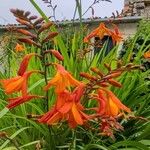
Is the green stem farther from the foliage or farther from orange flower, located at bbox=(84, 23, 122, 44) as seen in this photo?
orange flower, located at bbox=(84, 23, 122, 44)

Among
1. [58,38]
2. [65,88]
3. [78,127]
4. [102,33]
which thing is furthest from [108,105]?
[102,33]

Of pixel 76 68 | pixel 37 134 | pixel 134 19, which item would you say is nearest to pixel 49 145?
pixel 37 134

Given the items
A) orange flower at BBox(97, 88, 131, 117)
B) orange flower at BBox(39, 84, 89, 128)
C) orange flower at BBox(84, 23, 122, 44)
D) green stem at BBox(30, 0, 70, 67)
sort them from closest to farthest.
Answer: orange flower at BBox(39, 84, 89, 128), orange flower at BBox(97, 88, 131, 117), green stem at BBox(30, 0, 70, 67), orange flower at BBox(84, 23, 122, 44)

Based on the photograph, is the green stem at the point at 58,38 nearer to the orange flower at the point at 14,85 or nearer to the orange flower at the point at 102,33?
the orange flower at the point at 102,33

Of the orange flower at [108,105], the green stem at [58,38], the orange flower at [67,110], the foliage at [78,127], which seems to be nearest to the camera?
the orange flower at [67,110]

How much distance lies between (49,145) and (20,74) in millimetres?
606

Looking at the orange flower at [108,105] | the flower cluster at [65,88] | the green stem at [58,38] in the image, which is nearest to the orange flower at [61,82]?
the flower cluster at [65,88]

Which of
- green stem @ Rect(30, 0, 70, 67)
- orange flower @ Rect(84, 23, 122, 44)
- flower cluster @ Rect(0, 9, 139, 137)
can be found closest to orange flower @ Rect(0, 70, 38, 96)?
flower cluster @ Rect(0, 9, 139, 137)

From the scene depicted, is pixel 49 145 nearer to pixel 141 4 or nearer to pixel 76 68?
pixel 76 68

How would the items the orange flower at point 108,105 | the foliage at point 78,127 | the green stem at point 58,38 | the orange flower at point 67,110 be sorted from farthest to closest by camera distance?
1. the green stem at point 58,38
2. the foliage at point 78,127
3. the orange flower at point 108,105
4. the orange flower at point 67,110

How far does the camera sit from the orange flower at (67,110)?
1.34 meters

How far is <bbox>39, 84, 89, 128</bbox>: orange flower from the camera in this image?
4.40 ft

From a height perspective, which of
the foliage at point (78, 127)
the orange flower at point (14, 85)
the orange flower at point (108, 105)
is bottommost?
the foliage at point (78, 127)

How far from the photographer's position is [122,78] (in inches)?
106
